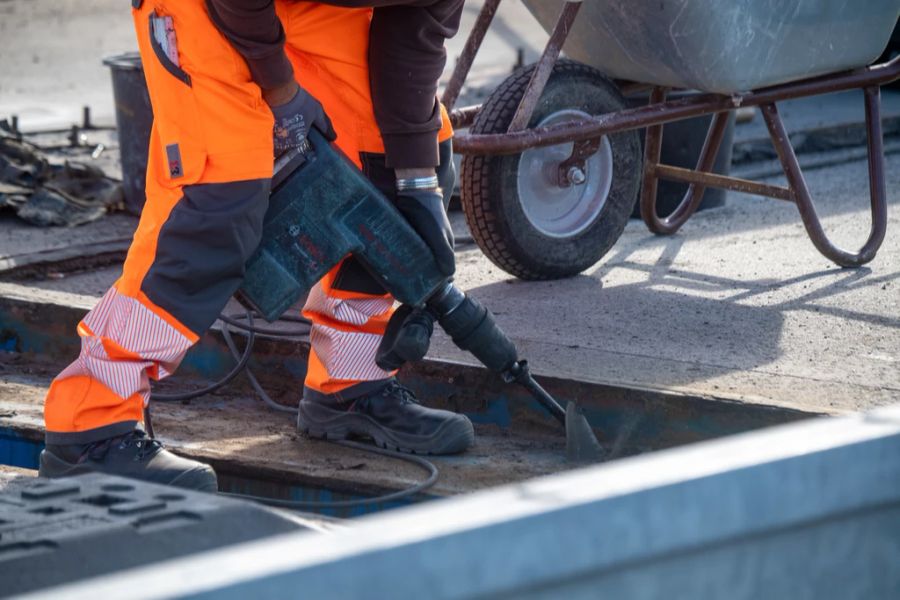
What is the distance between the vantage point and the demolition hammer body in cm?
290

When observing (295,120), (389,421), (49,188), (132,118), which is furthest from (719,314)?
(49,188)

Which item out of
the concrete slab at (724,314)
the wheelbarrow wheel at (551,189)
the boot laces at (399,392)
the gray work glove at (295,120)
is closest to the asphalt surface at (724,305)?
the concrete slab at (724,314)

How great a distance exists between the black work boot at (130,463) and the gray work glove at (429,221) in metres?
0.70

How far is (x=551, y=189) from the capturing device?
443cm

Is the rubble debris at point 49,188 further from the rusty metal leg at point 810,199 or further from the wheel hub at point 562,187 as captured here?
the rusty metal leg at point 810,199

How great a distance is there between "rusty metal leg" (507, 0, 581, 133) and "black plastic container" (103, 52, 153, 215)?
180 cm

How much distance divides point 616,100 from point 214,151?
205cm

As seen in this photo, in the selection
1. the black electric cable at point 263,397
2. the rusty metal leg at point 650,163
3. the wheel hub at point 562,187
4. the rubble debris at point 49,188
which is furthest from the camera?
the rubble debris at point 49,188

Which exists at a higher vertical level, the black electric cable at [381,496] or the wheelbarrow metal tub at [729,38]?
the wheelbarrow metal tub at [729,38]

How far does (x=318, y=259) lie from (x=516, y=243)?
1413mm

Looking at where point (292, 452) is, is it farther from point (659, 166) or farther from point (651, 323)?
point (659, 166)

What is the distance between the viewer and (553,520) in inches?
40.8

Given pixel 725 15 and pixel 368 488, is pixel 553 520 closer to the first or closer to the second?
pixel 368 488

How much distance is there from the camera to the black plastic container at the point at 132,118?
528 centimetres
